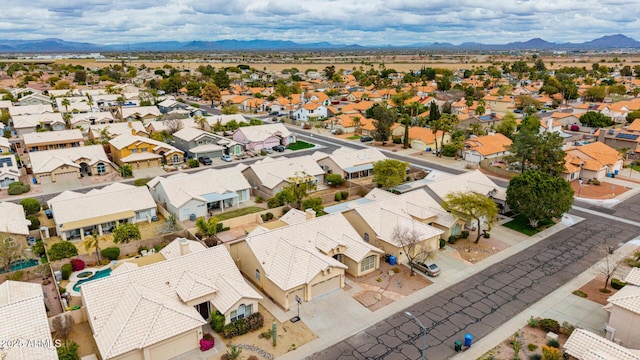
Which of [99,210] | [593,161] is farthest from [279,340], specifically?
[593,161]

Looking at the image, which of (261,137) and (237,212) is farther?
(261,137)

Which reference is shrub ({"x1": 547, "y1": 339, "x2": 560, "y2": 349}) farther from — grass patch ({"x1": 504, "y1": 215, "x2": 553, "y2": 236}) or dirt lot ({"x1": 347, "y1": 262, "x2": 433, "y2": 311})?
grass patch ({"x1": 504, "y1": 215, "x2": 553, "y2": 236})

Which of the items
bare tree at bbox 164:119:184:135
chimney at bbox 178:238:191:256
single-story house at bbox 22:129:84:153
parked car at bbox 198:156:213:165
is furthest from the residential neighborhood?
bare tree at bbox 164:119:184:135

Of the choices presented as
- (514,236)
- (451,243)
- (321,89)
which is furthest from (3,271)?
(321,89)

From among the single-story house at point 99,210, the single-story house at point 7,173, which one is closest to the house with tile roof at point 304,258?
the single-story house at point 99,210

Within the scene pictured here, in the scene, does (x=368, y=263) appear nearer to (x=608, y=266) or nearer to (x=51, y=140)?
(x=608, y=266)

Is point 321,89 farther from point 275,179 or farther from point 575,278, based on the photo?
point 575,278

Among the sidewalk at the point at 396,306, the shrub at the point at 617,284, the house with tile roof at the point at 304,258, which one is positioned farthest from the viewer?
the shrub at the point at 617,284

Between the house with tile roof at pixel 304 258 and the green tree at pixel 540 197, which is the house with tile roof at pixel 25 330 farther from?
the green tree at pixel 540 197
